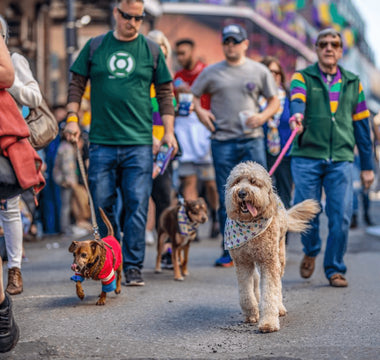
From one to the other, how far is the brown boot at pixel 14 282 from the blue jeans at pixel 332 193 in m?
2.58

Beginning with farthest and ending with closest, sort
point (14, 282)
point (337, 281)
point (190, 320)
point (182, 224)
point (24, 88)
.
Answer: point (182, 224) → point (337, 281) → point (14, 282) → point (24, 88) → point (190, 320)

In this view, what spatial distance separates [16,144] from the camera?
4.01m

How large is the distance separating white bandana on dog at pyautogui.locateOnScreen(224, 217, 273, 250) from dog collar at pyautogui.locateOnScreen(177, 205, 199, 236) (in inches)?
84.7

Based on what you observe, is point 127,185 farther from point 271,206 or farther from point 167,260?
point 271,206

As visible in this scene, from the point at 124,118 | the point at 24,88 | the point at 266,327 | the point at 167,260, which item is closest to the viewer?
the point at 266,327

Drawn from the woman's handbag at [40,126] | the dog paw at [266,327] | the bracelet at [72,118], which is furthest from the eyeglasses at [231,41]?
the dog paw at [266,327]

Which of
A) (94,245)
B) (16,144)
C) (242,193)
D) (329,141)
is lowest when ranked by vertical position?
(94,245)

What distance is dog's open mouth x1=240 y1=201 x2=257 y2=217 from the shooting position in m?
4.88

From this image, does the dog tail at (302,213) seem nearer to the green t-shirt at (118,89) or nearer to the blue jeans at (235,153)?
the green t-shirt at (118,89)

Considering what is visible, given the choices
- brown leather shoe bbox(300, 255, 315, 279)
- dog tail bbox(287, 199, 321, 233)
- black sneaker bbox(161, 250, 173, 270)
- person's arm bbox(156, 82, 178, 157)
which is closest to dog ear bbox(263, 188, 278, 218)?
dog tail bbox(287, 199, 321, 233)

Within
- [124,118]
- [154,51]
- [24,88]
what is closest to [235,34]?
[154,51]

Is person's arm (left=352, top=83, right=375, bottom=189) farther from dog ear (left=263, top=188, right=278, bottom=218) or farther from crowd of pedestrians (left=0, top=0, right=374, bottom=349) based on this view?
dog ear (left=263, top=188, right=278, bottom=218)

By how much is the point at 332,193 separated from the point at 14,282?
9.54 feet

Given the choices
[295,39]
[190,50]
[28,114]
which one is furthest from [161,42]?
[295,39]
